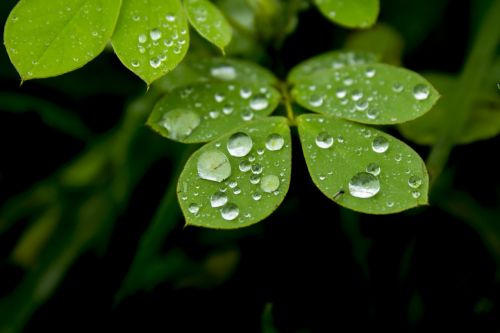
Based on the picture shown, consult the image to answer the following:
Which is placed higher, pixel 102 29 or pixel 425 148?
pixel 102 29

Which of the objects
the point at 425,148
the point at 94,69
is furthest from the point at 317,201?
the point at 94,69

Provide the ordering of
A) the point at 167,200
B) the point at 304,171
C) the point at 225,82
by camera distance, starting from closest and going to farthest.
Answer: the point at 225,82
the point at 167,200
the point at 304,171

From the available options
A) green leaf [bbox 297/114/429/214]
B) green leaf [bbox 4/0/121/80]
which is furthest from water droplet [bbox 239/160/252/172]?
green leaf [bbox 4/0/121/80]

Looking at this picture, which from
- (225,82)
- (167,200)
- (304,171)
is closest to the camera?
(225,82)

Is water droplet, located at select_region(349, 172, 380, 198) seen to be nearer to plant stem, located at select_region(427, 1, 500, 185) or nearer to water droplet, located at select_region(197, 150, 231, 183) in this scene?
water droplet, located at select_region(197, 150, 231, 183)

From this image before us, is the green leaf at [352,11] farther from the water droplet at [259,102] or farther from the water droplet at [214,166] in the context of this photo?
the water droplet at [214,166]

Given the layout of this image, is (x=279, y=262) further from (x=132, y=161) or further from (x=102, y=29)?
A: (x=102, y=29)
